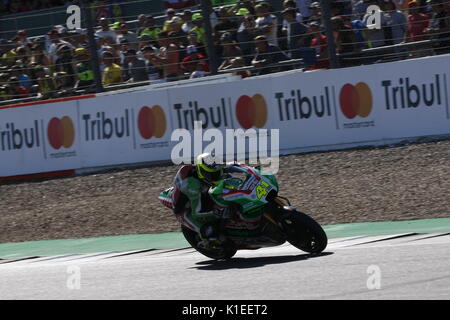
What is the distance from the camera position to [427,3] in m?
15.1

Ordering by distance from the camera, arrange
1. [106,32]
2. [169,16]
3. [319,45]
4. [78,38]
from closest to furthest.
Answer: [319,45]
[169,16]
[106,32]
[78,38]

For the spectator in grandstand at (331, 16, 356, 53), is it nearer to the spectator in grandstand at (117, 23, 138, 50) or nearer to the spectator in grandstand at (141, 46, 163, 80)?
the spectator in grandstand at (141, 46, 163, 80)

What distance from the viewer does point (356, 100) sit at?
15336 millimetres

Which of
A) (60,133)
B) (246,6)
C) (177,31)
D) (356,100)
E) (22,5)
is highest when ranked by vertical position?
(22,5)

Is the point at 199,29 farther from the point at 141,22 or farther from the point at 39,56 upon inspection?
the point at 39,56

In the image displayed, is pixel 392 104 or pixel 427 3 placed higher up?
pixel 427 3

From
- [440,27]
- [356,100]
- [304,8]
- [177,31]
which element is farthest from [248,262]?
[177,31]

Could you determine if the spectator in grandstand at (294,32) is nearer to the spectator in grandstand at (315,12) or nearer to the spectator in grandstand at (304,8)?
the spectator in grandstand at (315,12)

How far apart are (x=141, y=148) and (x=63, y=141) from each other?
5.67 feet

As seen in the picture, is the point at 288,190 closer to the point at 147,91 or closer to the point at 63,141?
the point at 147,91

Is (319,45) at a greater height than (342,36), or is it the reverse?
(342,36)

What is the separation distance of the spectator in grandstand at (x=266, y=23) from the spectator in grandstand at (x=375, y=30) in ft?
5.53

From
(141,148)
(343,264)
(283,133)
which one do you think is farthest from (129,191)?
(343,264)

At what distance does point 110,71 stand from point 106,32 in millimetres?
873
